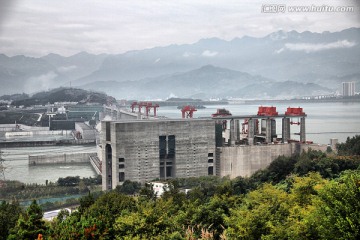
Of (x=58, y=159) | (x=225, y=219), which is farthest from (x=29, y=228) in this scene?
(x=58, y=159)

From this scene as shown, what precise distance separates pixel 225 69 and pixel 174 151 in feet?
276

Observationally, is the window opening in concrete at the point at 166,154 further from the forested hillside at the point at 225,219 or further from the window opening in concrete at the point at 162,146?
the forested hillside at the point at 225,219

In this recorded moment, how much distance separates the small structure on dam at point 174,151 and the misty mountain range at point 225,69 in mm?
42190

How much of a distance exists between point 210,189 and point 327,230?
6.72m

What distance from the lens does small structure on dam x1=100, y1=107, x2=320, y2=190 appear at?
562 inches

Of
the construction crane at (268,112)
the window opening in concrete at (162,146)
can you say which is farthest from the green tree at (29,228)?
the construction crane at (268,112)

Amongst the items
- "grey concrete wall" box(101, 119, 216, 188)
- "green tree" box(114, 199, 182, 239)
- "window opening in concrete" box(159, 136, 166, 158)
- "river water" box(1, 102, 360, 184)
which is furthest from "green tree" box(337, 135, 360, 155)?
"green tree" box(114, 199, 182, 239)

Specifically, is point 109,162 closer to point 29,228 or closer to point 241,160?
point 241,160

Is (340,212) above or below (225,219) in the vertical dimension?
above

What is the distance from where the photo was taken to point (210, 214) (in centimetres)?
669

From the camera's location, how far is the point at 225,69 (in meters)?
98.1

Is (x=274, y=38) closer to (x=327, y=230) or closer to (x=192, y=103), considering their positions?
(x=192, y=103)

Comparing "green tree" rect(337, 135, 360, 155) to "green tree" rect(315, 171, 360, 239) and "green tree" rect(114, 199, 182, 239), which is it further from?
"green tree" rect(315, 171, 360, 239)

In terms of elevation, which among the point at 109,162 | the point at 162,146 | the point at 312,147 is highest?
the point at 162,146
